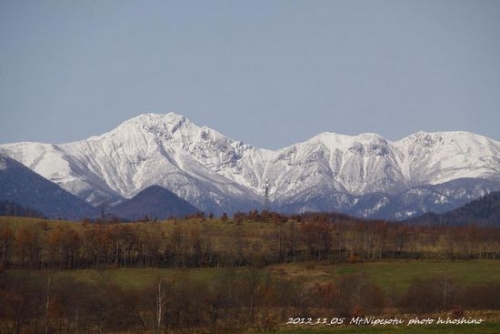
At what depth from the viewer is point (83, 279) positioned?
15188 centimetres

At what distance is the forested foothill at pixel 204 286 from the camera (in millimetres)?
101250

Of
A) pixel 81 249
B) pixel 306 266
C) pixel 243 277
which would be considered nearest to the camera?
pixel 243 277

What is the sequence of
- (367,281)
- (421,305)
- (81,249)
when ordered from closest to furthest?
(421,305) → (367,281) → (81,249)

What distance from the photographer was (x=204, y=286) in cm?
12231

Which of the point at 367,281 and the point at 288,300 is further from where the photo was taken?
the point at 367,281

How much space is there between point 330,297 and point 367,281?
29.9 metres

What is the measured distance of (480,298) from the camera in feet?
385

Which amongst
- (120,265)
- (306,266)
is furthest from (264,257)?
(120,265)

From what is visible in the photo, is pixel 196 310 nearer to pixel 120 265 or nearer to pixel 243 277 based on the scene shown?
pixel 243 277

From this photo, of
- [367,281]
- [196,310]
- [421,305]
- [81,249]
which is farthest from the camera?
[81,249]

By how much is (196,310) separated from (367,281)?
176 ft

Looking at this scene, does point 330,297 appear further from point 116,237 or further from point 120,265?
point 116,237

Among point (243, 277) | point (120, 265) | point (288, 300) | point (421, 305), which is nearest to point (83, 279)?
point (120, 265)

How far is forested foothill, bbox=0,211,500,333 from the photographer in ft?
332
